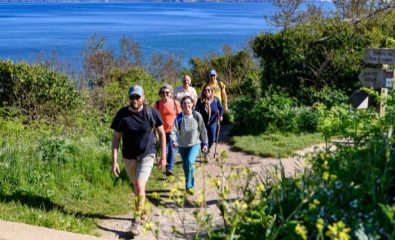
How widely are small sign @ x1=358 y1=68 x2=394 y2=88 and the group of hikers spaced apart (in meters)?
2.56

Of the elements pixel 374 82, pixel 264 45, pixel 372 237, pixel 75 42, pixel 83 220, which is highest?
pixel 75 42

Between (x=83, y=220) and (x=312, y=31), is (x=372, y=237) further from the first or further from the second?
(x=312, y=31)

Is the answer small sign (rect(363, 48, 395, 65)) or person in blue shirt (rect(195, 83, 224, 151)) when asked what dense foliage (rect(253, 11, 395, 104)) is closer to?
person in blue shirt (rect(195, 83, 224, 151))

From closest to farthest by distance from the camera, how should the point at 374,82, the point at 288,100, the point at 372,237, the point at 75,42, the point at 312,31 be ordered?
1. the point at 372,237
2. the point at 374,82
3. the point at 288,100
4. the point at 312,31
5. the point at 75,42

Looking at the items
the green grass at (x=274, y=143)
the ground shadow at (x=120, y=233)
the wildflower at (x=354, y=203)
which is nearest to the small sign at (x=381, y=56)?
the green grass at (x=274, y=143)

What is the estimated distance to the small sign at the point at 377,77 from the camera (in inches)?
324

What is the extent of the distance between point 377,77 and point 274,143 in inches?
118

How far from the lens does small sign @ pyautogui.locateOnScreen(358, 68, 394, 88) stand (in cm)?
823

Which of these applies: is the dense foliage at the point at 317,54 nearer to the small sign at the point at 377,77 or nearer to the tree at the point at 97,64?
the small sign at the point at 377,77

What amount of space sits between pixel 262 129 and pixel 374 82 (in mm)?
4012

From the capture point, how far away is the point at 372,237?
2621 millimetres

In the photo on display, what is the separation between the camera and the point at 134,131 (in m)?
6.41

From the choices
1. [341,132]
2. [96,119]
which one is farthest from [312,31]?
[341,132]

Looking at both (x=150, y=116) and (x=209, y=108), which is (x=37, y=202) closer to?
(x=150, y=116)
